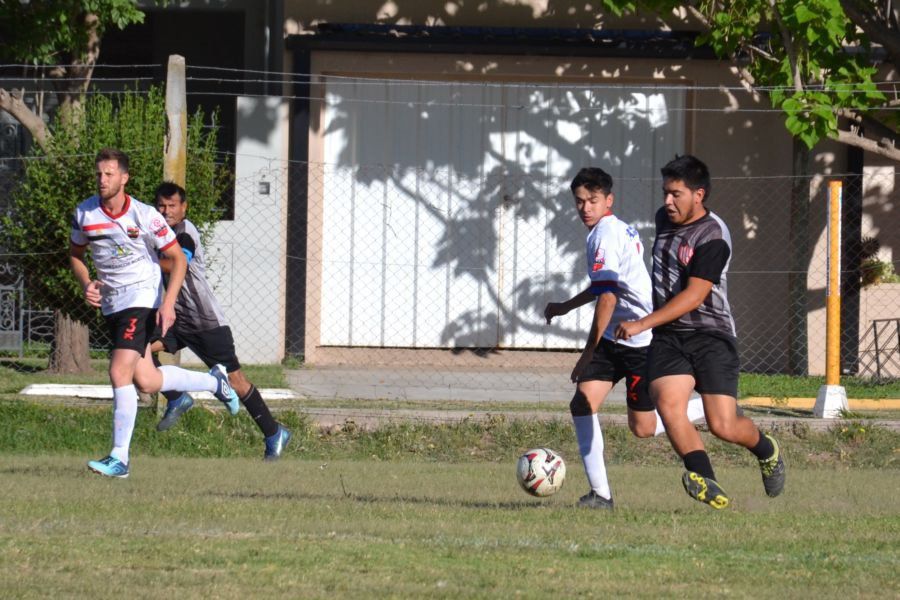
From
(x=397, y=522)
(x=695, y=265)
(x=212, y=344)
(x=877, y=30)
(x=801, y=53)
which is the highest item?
(x=877, y=30)

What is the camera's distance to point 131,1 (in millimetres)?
14102

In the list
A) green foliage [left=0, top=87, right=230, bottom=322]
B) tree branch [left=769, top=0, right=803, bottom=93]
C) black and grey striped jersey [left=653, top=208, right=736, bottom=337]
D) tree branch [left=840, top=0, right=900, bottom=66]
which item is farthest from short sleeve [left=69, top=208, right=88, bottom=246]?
tree branch [left=840, top=0, right=900, bottom=66]

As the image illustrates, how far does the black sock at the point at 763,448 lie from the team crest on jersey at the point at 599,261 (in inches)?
48.1

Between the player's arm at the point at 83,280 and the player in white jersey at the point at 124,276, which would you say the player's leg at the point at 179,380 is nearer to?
the player in white jersey at the point at 124,276

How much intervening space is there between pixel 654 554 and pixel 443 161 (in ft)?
35.3

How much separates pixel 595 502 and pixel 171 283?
298 cm

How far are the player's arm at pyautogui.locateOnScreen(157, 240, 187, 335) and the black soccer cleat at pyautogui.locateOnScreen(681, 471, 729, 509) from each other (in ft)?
11.0

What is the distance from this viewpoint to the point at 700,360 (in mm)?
7414

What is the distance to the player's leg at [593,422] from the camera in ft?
26.0

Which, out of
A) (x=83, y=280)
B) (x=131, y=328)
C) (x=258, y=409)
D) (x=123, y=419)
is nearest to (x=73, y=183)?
(x=258, y=409)

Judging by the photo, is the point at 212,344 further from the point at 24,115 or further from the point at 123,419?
the point at 24,115

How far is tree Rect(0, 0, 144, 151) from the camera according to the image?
13992mm

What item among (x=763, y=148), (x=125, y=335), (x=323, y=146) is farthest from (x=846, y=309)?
(x=125, y=335)

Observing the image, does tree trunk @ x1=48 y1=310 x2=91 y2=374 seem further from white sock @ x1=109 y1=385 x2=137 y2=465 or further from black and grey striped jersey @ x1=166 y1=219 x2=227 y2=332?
white sock @ x1=109 y1=385 x2=137 y2=465
